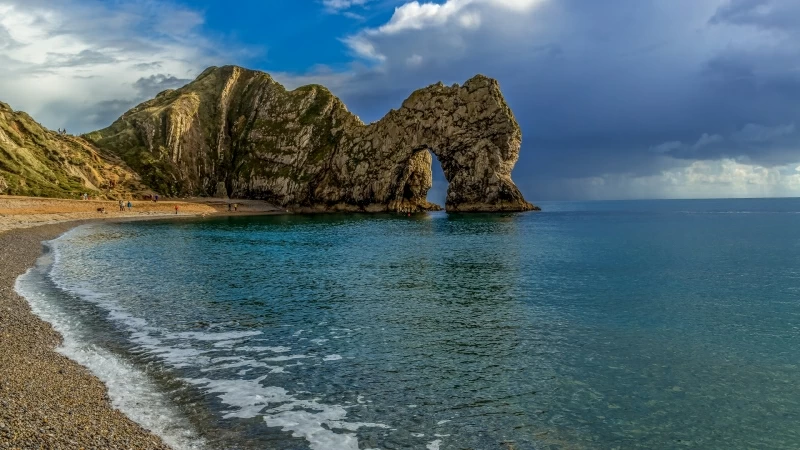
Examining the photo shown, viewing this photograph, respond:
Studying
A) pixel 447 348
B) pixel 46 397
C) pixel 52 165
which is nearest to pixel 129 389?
pixel 46 397

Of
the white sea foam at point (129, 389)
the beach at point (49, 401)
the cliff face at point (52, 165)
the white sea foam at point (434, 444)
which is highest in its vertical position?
the cliff face at point (52, 165)

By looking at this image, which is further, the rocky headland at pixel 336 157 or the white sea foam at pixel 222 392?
the rocky headland at pixel 336 157

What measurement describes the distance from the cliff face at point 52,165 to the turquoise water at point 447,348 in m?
90.9

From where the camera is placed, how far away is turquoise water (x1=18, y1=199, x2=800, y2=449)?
48.7 feet

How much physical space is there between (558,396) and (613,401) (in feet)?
5.83

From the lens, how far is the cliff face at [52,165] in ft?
401

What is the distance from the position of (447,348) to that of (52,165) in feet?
514

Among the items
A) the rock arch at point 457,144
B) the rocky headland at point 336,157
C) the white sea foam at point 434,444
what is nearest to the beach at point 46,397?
the white sea foam at point 434,444

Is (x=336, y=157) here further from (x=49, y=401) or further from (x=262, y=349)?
(x=49, y=401)

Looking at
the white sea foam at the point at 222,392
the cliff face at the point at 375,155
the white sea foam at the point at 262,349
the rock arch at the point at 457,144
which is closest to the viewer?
the white sea foam at the point at 222,392

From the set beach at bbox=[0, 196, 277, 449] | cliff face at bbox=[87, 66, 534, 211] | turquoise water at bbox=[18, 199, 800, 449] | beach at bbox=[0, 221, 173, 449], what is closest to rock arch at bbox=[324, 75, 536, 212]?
cliff face at bbox=[87, 66, 534, 211]

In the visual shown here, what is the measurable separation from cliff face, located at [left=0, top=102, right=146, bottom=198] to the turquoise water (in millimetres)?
90889

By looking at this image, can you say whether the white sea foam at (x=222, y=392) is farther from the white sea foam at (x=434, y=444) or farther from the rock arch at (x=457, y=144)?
the rock arch at (x=457, y=144)

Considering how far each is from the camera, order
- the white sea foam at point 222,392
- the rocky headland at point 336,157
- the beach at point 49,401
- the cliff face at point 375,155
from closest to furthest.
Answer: the beach at point 49,401
the white sea foam at point 222,392
the rocky headland at point 336,157
the cliff face at point 375,155
